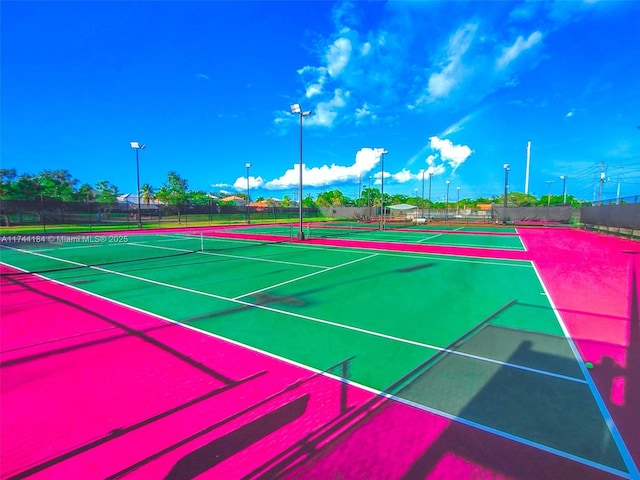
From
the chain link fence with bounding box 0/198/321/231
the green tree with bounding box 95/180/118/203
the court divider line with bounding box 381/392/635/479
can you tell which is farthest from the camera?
the green tree with bounding box 95/180/118/203

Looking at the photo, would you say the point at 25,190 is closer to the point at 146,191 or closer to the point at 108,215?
the point at 108,215

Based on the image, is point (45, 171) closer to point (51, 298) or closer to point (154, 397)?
point (51, 298)

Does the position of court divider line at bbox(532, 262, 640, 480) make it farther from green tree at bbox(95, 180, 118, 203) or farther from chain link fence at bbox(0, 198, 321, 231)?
green tree at bbox(95, 180, 118, 203)

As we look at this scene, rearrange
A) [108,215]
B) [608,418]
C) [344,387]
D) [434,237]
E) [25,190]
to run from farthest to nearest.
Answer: [108,215] → [25,190] → [434,237] → [344,387] → [608,418]

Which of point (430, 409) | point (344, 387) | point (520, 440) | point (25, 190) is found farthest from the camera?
point (25, 190)

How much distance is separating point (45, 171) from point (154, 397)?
336 ft

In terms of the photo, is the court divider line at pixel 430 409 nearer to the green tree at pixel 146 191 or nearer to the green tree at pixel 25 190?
the green tree at pixel 25 190

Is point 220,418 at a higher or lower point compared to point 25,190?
lower

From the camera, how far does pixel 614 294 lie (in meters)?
8.61

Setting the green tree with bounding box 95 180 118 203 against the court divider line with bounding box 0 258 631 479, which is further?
the green tree with bounding box 95 180 118 203

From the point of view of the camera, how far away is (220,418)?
3.43 metres

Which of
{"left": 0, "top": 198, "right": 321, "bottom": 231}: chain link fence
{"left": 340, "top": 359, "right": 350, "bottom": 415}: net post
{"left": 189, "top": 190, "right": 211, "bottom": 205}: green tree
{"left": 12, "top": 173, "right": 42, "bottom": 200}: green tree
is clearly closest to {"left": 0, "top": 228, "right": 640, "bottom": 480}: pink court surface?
{"left": 340, "top": 359, "right": 350, "bottom": 415}: net post

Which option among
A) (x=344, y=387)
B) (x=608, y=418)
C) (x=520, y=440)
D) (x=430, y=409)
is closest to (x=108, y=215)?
(x=344, y=387)

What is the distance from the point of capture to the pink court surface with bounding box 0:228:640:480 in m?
2.79
